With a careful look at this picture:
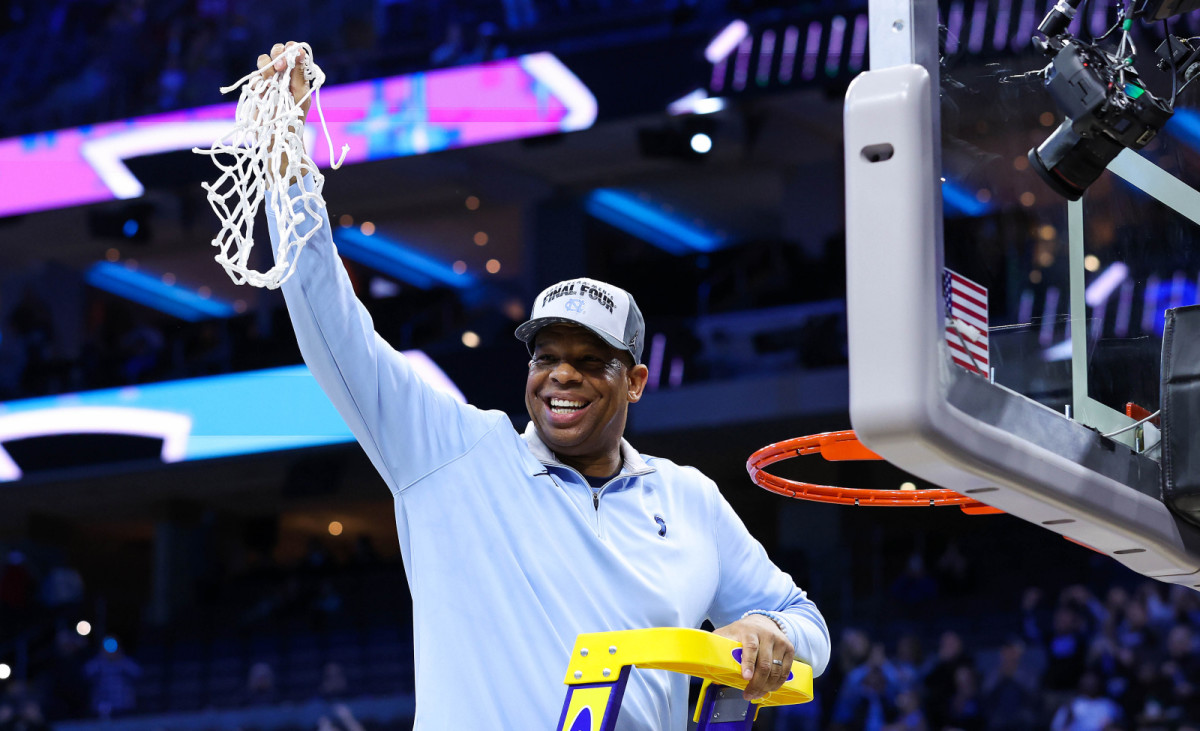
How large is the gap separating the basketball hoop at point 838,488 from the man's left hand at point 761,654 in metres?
0.80

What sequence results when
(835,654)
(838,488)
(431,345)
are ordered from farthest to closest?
(431,345), (835,654), (838,488)

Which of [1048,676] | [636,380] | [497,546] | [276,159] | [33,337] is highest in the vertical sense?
[33,337]

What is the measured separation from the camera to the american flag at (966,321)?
208cm

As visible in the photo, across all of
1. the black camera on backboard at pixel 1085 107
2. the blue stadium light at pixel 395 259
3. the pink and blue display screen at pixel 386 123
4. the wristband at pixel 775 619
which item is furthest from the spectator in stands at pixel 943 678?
the blue stadium light at pixel 395 259

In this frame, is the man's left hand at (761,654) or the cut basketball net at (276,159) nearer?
the man's left hand at (761,654)

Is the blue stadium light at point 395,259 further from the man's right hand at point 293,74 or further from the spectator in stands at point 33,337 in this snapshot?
the man's right hand at point 293,74

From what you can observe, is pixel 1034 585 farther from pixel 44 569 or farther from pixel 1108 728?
pixel 44 569

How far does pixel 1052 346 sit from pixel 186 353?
1524cm

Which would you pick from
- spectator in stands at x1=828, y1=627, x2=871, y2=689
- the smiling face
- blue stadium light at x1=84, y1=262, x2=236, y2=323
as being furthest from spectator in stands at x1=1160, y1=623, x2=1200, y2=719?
blue stadium light at x1=84, y1=262, x2=236, y2=323

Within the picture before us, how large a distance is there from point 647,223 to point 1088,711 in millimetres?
10056

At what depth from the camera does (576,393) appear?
2.86 m

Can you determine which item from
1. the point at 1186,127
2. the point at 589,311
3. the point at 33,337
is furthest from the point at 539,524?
the point at 33,337

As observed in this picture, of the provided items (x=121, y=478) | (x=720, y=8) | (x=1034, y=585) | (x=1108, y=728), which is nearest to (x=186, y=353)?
(x=121, y=478)

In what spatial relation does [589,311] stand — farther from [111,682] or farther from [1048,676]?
[111,682]
